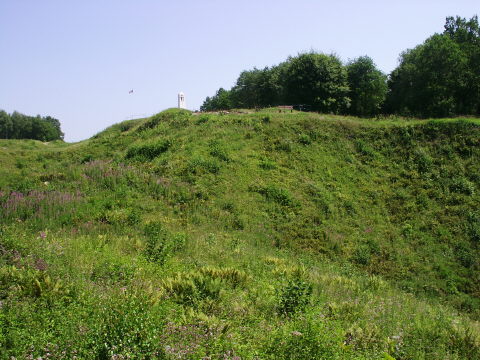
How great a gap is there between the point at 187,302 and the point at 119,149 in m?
24.9

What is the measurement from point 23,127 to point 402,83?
3703 inches

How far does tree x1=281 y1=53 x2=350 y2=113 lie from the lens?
36.7 meters

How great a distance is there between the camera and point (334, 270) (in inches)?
620

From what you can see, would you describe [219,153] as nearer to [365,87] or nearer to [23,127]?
[365,87]

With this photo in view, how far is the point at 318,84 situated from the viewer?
36594mm

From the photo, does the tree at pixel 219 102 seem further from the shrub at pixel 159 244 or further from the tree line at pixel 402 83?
the shrub at pixel 159 244

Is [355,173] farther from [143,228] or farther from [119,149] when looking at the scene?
[119,149]

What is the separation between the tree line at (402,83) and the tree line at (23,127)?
267ft

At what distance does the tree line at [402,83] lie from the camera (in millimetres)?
34875

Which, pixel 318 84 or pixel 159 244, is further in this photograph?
pixel 318 84

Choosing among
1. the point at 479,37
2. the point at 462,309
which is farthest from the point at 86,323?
the point at 479,37

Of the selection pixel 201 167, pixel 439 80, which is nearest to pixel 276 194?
pixel 201 167

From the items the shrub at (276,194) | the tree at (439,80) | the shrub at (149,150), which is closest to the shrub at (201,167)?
the shrub at (276,194)

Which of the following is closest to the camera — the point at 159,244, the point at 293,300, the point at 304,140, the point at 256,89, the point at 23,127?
the point at 293,300
